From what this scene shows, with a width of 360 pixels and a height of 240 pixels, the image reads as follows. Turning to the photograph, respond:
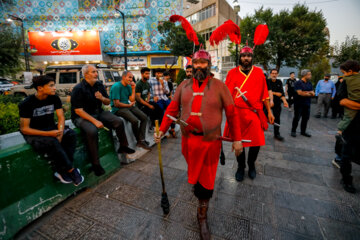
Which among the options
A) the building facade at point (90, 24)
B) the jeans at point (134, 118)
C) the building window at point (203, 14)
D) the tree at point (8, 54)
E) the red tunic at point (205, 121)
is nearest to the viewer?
the red tunic at point (205, 121)

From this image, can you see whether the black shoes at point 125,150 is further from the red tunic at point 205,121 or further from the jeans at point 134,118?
the red tunic at point 205,121

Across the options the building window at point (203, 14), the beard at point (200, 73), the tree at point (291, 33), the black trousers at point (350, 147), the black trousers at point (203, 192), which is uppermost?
the building window at point (203, 14)

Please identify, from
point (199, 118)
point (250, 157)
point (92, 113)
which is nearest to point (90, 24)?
point (92, 113)

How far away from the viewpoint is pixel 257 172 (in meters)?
3.58

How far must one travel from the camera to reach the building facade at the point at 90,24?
2142cm

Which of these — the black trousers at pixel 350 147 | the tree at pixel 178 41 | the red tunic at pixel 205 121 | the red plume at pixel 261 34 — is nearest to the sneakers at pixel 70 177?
the red tunic at pixel 205 121

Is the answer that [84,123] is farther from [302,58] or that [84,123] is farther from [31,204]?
[302,58]

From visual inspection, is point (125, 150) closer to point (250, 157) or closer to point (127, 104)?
point (127, 104)

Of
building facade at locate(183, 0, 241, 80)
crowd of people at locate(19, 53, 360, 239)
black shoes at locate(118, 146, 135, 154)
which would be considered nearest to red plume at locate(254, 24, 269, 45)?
crowd of people at locate(19, 53, 360, 239)

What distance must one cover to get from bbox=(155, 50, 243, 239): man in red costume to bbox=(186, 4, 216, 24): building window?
2729 cm

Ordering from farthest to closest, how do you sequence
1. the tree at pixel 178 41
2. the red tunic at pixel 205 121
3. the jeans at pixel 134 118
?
the tree at pixel 178 41
the jeans at pixel 134 118
the red tunic at pixel 205 121

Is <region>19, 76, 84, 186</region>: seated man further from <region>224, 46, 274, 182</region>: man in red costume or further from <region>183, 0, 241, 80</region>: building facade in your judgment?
→ <region>183, 0, 241, 80</region>: building facade

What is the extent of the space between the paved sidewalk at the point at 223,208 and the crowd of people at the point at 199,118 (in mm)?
310

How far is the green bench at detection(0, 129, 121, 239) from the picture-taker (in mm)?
2047
